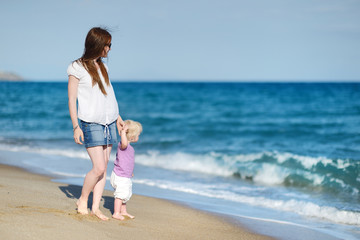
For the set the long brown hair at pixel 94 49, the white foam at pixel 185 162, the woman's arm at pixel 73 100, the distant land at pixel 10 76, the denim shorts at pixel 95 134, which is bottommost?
the white foam at pixel 185 162

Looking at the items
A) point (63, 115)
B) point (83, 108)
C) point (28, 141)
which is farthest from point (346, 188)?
point (63, 115)

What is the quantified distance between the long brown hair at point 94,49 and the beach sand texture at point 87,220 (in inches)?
50.4

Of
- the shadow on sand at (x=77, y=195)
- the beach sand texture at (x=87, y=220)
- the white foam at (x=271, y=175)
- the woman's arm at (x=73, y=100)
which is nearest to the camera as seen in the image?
the beach sand texture at (x=87, y=220)

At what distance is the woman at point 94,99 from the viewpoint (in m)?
3.67

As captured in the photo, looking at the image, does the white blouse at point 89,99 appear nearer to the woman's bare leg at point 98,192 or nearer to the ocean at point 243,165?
the woman's bare leg at point 98,192

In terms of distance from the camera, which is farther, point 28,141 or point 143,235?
point 28,141

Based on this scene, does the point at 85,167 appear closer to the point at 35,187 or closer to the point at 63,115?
the point at 35,187

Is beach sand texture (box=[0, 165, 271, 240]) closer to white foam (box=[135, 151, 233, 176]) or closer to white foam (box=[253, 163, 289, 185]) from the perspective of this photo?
white foam (box=[253, 163, 289, 185])

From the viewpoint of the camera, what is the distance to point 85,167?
8.70 metres

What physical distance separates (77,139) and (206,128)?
1478cm

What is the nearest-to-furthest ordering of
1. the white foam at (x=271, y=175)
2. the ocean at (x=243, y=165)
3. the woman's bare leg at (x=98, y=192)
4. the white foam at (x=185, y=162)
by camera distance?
the woman's bare leg at (x=98, y=192) → the ocean at (x=243, y=165) → the white foam at (x=271, y=175) → the white foam at (x=185, y=162)

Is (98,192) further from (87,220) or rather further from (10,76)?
(10,76)

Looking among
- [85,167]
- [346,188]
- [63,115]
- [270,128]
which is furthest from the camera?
[63,115]

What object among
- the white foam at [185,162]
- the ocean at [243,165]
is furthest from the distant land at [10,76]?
the white foam at [185,162]
